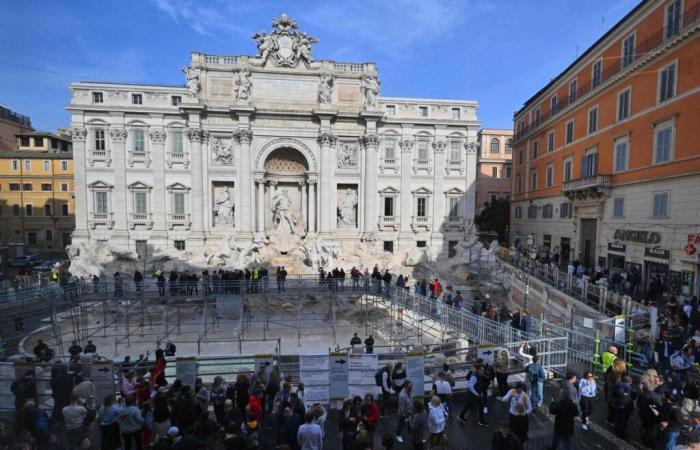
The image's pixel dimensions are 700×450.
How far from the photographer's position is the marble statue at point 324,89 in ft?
94.8

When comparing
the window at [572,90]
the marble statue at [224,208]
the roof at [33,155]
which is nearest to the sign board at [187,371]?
the marble statue at [224,208]

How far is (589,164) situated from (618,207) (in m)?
4.29

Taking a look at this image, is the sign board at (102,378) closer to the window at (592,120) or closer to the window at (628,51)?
the window at (628,51)

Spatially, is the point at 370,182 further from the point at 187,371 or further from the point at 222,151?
the point at 187,371

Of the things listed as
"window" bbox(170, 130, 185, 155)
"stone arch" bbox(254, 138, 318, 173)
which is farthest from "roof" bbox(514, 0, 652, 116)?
"window" bbox(170, 130, 185, 155)

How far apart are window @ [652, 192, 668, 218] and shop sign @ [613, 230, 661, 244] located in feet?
3.21

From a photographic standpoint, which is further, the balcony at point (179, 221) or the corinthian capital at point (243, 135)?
the balcony at point (179, 221)

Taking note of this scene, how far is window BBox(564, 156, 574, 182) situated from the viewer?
88.9 ft

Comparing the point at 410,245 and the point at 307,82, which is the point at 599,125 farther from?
the point at 307,82

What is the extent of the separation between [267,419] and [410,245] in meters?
24.6

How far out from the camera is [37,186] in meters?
39.9

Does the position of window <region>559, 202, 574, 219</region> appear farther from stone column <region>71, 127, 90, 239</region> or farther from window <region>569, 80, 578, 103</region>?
stone column <region>71, 127, 90, 239</region>

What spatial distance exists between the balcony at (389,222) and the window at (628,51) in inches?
718

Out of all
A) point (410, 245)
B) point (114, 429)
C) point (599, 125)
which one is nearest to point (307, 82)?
point (410, 245)
